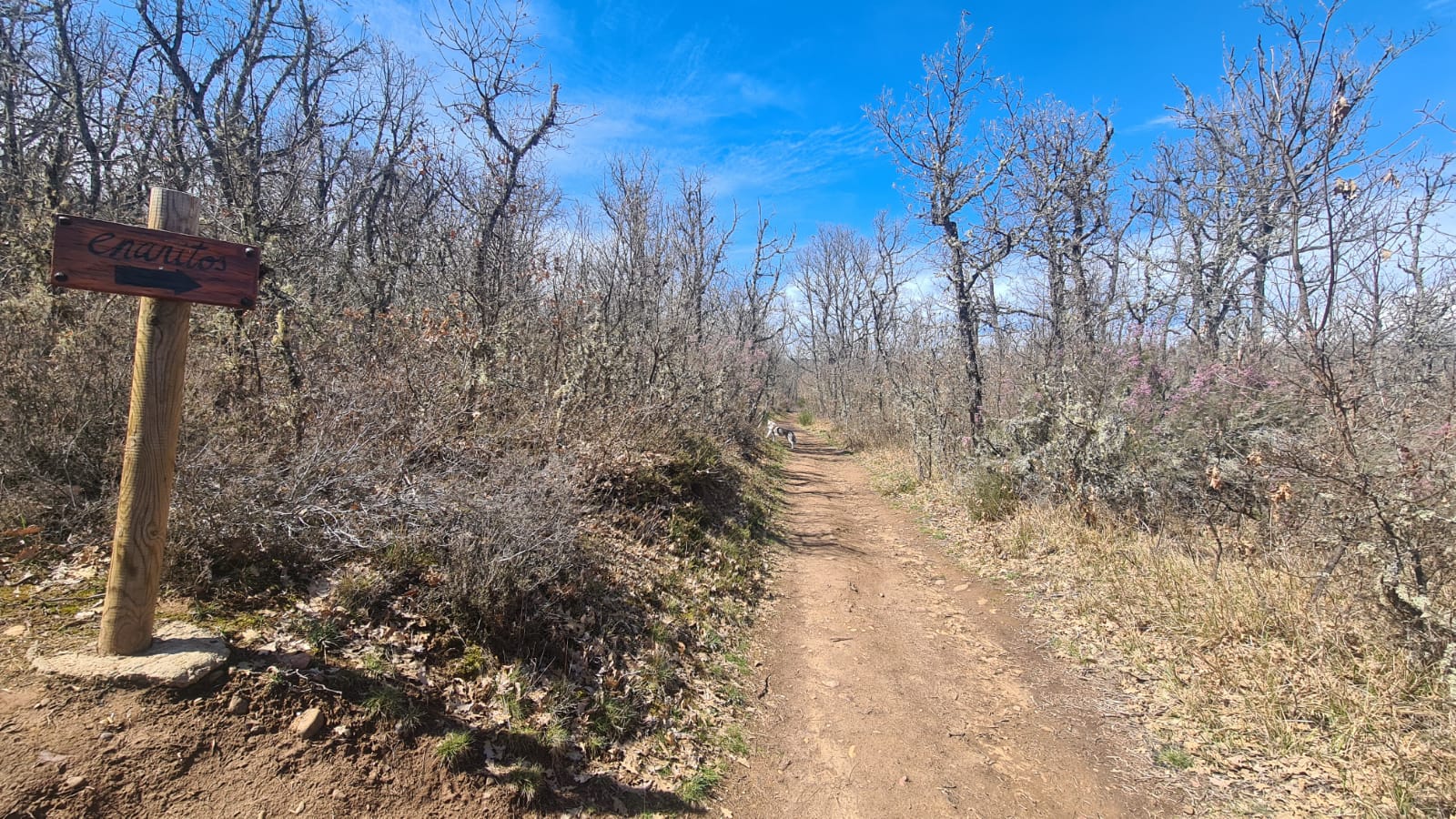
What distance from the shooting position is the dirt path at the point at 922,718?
3607 millimetres

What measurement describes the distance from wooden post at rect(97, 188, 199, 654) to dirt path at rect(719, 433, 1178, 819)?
3.18 m

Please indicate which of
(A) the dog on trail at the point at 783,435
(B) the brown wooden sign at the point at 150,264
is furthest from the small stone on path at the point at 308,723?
(A) the dog on trail at the point at 783,435

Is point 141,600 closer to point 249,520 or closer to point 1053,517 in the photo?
point 249,520

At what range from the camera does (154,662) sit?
104 inches

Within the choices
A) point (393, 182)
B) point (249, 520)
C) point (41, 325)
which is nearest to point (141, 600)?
point (249, 520)

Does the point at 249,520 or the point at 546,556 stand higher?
the point at 249,520

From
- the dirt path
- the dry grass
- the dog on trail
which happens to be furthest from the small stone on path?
the dog on trail

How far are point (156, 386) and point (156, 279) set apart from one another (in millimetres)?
480

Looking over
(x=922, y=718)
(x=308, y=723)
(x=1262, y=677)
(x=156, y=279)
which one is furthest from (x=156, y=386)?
(x=1262, y=677)

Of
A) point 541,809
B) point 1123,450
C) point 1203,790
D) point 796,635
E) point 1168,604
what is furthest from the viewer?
point 1123,450

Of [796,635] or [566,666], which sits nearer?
[566,666]

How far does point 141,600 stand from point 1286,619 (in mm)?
7213

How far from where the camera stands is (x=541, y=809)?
3133 mm

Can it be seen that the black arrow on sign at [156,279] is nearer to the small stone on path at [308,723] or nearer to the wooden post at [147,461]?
the wooden post at [147,461]
